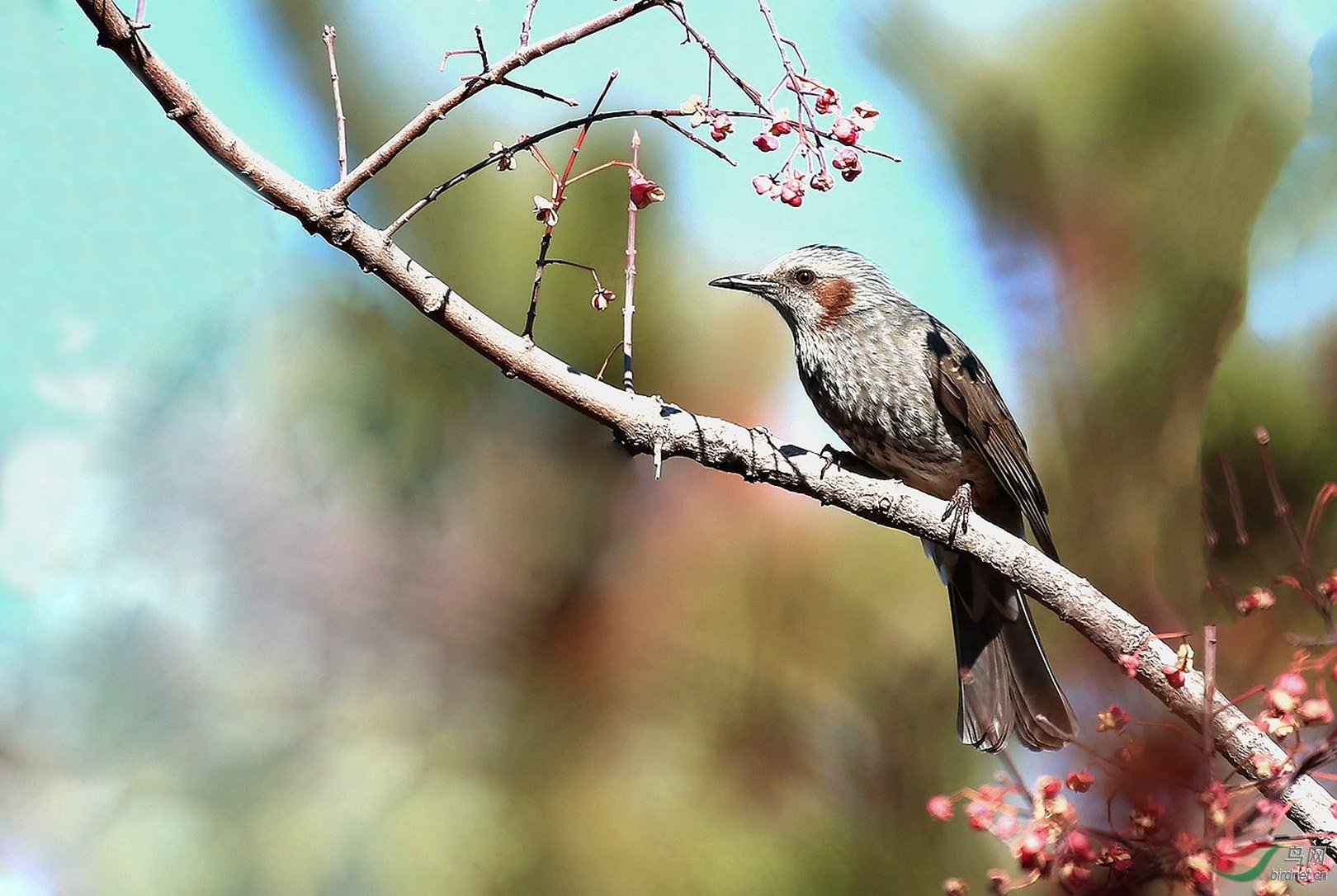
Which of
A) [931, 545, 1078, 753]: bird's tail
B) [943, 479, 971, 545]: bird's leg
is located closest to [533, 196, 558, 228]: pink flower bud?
[943, 479, 971, 545]: bird's leg

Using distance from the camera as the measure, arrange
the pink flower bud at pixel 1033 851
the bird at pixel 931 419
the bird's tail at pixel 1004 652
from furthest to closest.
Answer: the bird at pixel 931 419 → the bird's tail at pixel 1004 652 → the pink flower bud at pixel 1033 851

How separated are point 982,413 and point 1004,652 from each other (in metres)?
0.44

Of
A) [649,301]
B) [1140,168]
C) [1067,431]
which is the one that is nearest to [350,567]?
[649,301]

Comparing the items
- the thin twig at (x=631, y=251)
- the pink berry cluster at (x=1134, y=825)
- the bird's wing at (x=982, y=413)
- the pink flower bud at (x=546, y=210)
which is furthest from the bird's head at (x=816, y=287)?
the pink berry cluster at (x=1134, y=825)

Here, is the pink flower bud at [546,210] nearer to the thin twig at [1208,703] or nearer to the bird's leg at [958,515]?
the thin twig at [1208,703]

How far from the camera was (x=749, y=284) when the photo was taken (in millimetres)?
1906

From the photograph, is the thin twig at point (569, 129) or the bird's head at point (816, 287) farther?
the bird's head at point (816, 287)

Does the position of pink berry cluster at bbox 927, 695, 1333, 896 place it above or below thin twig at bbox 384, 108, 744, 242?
below

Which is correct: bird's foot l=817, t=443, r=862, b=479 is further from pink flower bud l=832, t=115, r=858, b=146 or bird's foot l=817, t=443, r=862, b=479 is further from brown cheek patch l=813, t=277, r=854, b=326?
pink flower bud l=832, t=115, r=858, b=146

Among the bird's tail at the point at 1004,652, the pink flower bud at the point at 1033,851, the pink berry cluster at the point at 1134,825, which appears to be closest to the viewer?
the pink berry cluster at the point at 1134,825

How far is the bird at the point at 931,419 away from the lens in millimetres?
1711

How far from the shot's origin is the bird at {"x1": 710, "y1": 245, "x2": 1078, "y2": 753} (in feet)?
5.61

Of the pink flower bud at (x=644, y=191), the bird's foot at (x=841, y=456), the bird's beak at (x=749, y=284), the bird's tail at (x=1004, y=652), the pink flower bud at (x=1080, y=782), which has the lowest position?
the pink flower bud at (x=1080, y=782)

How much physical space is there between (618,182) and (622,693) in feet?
2.83
